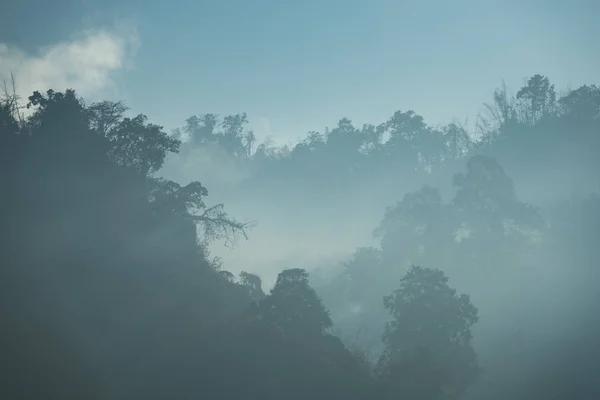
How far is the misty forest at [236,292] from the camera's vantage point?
861 inches

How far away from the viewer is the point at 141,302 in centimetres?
2522

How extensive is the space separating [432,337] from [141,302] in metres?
19.0

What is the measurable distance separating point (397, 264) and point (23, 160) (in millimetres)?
43359

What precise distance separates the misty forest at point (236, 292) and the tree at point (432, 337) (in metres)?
0.12

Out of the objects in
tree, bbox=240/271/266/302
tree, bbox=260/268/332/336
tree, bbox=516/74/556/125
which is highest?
tree, bbox=516/74/556/125

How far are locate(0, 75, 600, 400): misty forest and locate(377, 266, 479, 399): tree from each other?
12cm

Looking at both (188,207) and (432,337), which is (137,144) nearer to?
(188,207)

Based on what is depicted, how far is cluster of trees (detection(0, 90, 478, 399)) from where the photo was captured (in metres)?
20.8

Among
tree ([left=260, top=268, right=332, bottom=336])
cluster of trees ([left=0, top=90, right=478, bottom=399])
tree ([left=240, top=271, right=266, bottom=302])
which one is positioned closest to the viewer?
cluster of trees ([left=0, top=90, right=478, bottom=399])

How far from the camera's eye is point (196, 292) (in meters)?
28.1

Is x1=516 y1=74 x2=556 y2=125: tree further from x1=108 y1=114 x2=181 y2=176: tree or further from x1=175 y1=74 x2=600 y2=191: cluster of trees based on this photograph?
x1=108 y1=114 x2=181 y2=176: tree

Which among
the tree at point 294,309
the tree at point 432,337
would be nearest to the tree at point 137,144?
the tree at point 294,309

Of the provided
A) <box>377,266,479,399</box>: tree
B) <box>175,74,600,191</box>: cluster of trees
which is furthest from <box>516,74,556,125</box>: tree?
<box>377,266,479,399</box>: tree

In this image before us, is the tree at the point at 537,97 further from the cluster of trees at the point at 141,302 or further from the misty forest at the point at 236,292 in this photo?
the cluster of trees at the point at 141,302
